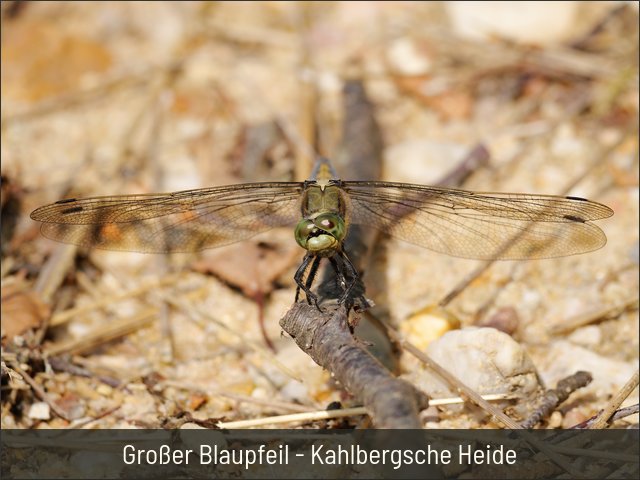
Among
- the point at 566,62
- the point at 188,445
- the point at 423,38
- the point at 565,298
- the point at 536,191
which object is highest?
the point at 423,38

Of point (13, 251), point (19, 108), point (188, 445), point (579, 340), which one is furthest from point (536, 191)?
point (19, 108)

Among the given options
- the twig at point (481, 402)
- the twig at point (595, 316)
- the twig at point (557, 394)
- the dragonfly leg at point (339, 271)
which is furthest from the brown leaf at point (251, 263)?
the twig at point (557, 394)

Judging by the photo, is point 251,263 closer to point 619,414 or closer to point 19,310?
point 19,310

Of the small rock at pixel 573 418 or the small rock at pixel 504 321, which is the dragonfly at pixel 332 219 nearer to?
the small rock at pixel 504 321

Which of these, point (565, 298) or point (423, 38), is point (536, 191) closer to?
point (565, 298)

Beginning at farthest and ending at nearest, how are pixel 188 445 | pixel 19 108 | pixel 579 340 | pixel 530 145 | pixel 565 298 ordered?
1. pixel 19 108
2. pixel 530 145
3. pixel 565 298
4. pixel 579 340
5. pixel 188 445

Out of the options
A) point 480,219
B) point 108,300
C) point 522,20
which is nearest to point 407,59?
point 522,20

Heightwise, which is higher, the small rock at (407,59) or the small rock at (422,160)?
the small rock at (407,59)
